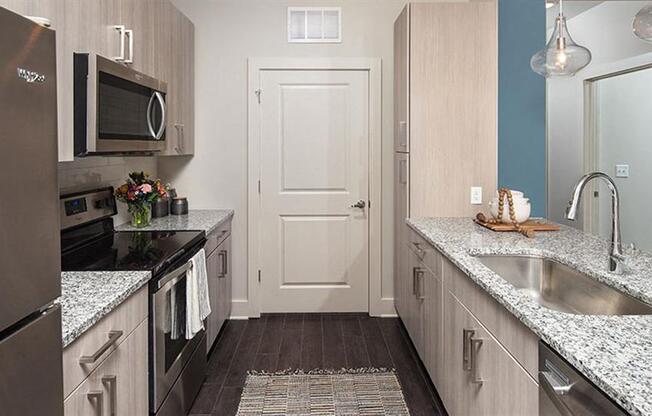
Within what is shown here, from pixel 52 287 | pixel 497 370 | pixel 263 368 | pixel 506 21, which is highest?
pixel 506 21

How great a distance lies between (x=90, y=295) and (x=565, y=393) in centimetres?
145

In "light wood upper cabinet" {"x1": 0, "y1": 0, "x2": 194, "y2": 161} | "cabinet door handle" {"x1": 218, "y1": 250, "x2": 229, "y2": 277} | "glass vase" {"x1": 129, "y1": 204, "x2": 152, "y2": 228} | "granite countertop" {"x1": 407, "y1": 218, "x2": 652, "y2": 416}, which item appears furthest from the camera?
"cabinet door handle" {"x1": 218, "y1": 250, "x2": 229, "y2": 277}

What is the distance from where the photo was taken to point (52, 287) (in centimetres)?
112

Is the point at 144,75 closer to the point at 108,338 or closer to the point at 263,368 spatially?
the point at 108,338

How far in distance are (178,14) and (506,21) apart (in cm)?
227

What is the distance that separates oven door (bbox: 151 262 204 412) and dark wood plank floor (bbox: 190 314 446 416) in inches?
17.8

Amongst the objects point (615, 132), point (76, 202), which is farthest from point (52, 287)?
point (615, 132)

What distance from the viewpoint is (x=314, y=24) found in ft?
14.7

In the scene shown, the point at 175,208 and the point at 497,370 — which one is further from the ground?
the point at 175,208

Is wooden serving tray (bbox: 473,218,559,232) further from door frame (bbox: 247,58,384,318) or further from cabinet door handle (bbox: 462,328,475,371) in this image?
door frame (bbox: 247,58,384,318)

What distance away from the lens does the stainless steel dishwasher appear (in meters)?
1.14

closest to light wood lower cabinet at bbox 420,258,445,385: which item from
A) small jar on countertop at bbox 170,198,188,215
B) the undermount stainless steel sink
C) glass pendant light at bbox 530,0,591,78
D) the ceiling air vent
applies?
the undermount stainless steel sink

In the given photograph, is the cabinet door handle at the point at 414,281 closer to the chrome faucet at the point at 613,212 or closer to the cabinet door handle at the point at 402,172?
the cabinet door handle at the point at 402,172

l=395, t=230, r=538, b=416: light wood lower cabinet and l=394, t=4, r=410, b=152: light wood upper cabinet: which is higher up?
l=394, t=4, r=410, b=152: light wood upper cabinet
